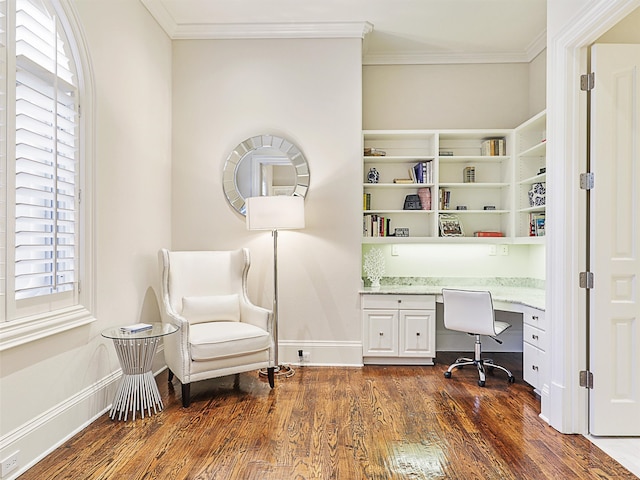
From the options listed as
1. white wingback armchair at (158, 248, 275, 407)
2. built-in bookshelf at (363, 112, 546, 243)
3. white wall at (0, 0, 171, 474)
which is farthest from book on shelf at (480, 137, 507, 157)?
white wall at (0, 0, 171, 474)

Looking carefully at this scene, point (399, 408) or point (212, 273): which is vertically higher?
point (212, 273)

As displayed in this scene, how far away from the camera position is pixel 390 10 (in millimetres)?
3797

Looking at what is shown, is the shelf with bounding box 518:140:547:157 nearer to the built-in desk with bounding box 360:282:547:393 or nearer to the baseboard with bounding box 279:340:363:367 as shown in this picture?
the built-in desk with bounding box 360:282:547:393

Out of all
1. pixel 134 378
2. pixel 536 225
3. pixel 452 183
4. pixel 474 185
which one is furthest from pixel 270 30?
pixel 134 378

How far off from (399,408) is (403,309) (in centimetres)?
114

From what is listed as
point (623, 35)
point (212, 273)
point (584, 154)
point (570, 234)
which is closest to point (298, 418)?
point (212, 273)

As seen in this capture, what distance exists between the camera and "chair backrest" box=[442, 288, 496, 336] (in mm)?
3486

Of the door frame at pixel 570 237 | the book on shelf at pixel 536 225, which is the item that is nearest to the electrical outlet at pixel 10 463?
the door frame at pixel 570 237

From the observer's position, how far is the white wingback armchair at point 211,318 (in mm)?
3100

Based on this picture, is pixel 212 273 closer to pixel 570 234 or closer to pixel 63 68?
pixel 63 68

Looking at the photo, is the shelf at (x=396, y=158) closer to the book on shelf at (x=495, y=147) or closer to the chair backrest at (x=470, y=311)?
the book on shelf at (x=495, y=147)

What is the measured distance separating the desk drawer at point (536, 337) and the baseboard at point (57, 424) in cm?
311

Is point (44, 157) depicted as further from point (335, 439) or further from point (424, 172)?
point (424, 172)

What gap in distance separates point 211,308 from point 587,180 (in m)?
2.84
